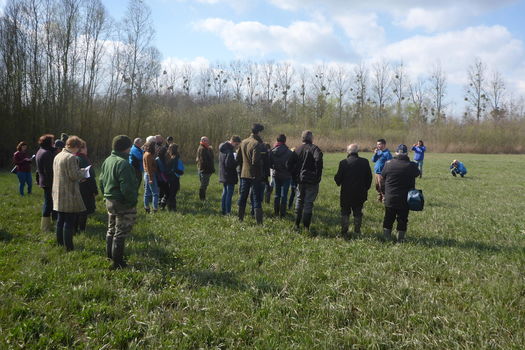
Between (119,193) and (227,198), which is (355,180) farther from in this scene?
(119,193)

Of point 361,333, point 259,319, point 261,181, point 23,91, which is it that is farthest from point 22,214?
point 23,91

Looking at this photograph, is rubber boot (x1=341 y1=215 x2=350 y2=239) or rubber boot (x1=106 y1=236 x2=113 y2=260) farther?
rubber boot (x1=341 y1=215 x2=350 y2=239)

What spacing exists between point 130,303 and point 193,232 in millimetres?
3327

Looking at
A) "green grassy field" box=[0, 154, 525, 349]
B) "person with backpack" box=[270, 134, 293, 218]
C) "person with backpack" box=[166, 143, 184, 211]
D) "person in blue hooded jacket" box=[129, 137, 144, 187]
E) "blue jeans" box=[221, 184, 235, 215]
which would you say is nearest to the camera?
"green grassy field" box=[0, 154, 525, 349]

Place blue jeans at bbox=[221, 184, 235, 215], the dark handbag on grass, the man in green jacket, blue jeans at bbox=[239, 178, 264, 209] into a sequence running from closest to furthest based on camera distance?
the man in green jacket < the dark handbag on grass < blue jeans at bbox=[239, 178, 264, 209] < blue jeans at bbox=[221, 184, 235, 215]

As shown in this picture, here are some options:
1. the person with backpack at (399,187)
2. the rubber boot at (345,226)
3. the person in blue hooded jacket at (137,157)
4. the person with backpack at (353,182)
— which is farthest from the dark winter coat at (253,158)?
the person with backpack at (399,187)

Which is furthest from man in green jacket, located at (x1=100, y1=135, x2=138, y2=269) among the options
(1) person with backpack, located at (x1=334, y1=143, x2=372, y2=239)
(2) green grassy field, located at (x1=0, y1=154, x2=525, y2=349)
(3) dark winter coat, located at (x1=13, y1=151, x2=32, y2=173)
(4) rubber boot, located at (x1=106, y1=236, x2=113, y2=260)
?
(3) dark winter coat, located at (x1=13, y1=151, x2=32, y2=173)

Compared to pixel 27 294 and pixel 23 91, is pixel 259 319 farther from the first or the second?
pixel 23 91

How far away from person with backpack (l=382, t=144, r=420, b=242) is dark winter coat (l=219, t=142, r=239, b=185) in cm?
402

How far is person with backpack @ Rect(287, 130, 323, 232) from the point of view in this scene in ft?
25.6

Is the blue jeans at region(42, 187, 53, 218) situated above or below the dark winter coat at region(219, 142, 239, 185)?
below

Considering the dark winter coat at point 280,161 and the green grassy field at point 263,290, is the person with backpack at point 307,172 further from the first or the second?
the dark winter coat at point 280,161

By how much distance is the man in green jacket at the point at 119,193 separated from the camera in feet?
17.8

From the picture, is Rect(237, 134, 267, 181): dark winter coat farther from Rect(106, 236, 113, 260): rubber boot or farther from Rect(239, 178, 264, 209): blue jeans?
Rect(106, 236, 113, 260): rubber boot
